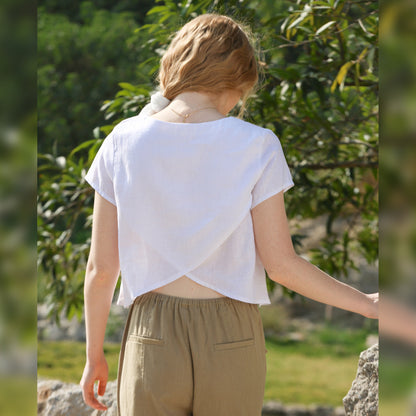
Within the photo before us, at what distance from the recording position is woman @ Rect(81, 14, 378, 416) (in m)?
1.11

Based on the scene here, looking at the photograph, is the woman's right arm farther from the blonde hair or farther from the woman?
the blonde hair

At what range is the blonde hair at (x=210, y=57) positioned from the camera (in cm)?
118

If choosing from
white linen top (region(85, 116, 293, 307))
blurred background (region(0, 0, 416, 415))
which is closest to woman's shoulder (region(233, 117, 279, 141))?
white linen top (region(85, 116, 293, 307))

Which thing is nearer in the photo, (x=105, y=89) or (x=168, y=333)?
(x=168, y=333)

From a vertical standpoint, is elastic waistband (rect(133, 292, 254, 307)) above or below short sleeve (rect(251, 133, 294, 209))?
below

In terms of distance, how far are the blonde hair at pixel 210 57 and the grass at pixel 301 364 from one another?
5188mm

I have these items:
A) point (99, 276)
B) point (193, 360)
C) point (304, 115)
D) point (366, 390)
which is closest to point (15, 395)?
point (193, 360)

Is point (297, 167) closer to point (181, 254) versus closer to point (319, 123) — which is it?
point (319, 123)

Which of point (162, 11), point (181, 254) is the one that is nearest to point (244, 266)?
point (181, 254)

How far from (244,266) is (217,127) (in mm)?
302

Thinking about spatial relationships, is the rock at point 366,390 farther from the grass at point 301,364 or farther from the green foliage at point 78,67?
the green foliage at point 78,67

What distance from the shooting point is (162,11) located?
2.54 m

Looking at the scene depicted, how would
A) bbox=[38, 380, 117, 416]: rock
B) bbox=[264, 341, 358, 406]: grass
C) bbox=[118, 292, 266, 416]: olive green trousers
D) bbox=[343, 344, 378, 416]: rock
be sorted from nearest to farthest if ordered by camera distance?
bbox=[118, 292, 266, 416]: olive green trousers < bbox=[343, 344, 378, 416]: rock < bbox=[38, 380, 117, 416]: rock < bbox=[264, 341, 358, 406]: grass

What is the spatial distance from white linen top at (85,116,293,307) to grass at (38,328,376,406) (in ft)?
16.7
